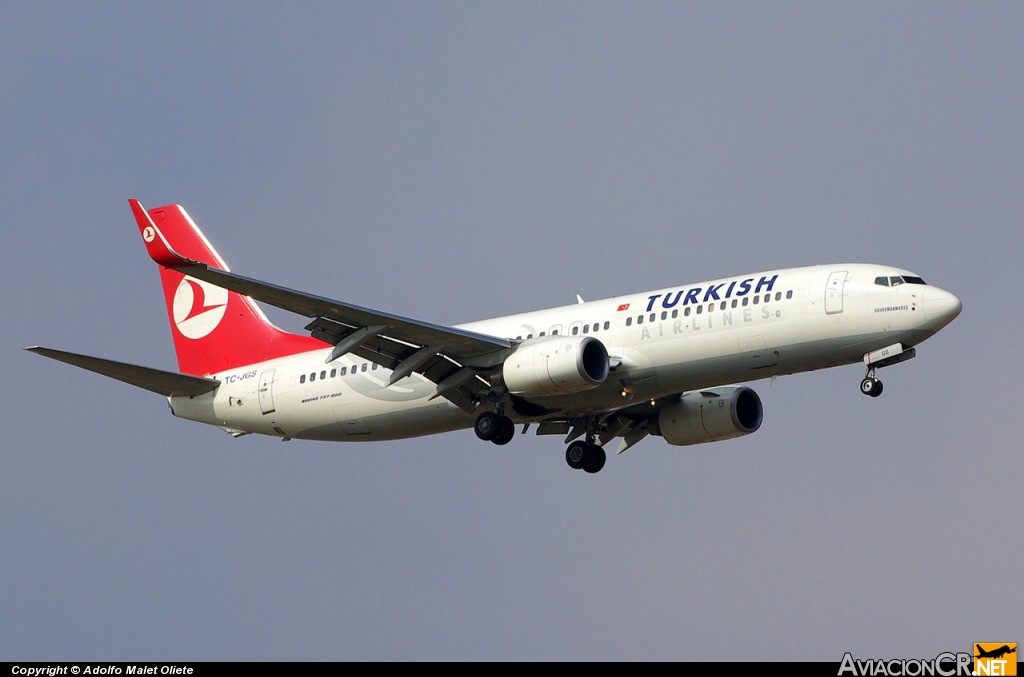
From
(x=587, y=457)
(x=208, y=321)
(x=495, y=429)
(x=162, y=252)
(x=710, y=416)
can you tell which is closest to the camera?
(x=162, y=252)

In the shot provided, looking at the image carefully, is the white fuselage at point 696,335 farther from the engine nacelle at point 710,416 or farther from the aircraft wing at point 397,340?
the engine nacelle at point 710,416

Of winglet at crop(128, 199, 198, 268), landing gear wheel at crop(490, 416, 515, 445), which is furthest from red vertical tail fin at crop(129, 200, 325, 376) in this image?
winglet at crop(128, 199, 198, 268)

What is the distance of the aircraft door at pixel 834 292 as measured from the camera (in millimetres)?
47281

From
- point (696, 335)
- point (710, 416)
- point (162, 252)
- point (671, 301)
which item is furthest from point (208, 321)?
point (696, 335)

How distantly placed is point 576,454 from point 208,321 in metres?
13.3

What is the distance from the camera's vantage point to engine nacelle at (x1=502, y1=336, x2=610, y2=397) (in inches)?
1891

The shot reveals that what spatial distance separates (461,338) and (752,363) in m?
8.09

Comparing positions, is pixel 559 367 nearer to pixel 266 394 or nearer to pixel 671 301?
pixel 671 301

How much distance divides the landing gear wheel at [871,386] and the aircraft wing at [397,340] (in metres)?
9.97

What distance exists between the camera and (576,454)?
55.0m

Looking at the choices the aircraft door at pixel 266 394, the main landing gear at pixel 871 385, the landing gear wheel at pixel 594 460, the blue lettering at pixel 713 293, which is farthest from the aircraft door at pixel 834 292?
the aircraft door at pixel 266 394

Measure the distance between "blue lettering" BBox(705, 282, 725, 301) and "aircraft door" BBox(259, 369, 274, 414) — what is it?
1453cm

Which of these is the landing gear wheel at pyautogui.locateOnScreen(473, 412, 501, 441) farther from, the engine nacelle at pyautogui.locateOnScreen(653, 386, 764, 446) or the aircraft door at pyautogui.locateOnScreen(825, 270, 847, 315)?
the aircraft door at pyautogui.locateOnScreen(825, 270, 847, 315)

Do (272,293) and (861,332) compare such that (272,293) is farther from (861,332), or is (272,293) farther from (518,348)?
(861,332)
